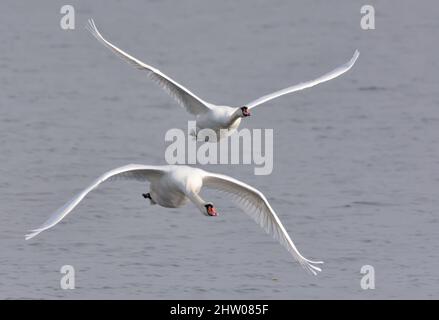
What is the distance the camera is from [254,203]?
1456cm

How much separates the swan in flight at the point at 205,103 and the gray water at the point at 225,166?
4.07ft

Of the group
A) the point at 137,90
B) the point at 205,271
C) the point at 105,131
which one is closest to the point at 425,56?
the point at 137,90

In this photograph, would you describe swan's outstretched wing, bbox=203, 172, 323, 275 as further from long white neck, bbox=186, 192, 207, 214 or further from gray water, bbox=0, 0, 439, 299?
gray water, bbox=0, 0, 439, 299

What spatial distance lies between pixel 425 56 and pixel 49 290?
1180 centimetres

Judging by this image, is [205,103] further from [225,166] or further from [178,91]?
[225,166]

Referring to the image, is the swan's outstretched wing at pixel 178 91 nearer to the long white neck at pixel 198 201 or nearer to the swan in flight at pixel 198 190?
the swan in flight at pixel 198 190

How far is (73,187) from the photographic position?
18250mm

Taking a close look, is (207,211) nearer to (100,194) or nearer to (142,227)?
(142,227)

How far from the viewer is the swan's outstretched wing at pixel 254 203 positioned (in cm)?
1431

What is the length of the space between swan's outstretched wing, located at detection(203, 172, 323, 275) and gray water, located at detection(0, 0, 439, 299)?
90 cm

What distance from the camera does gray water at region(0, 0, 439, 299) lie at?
1566cm

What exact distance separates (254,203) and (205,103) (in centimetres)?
212

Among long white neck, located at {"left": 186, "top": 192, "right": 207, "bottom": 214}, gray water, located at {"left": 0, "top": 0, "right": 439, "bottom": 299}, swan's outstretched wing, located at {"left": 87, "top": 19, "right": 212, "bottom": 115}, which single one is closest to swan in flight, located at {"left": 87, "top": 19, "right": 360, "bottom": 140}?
swan's outstretched wing, located at {"left": 87, "top": 19, "right": 212, "bottom": 115}

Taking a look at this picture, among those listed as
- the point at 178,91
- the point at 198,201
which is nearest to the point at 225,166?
the point at 178,91
